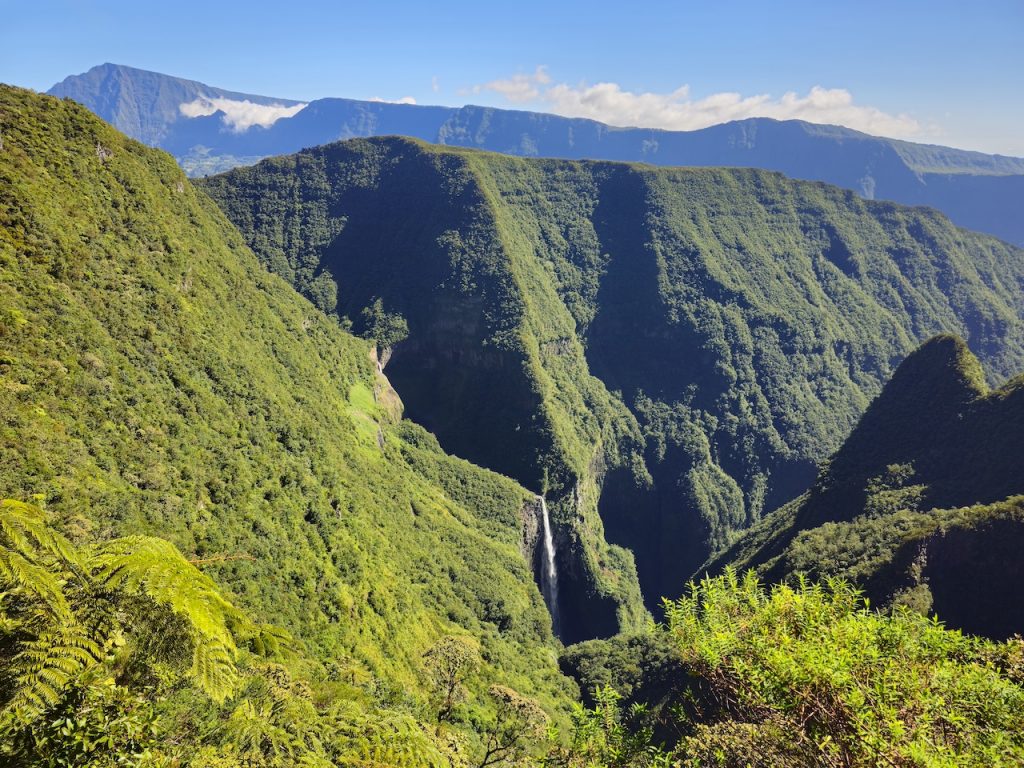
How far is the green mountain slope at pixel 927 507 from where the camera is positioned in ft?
137

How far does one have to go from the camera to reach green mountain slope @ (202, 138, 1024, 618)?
104m

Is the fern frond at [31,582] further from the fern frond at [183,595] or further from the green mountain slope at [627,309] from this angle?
the green mountain slope at [627,309]

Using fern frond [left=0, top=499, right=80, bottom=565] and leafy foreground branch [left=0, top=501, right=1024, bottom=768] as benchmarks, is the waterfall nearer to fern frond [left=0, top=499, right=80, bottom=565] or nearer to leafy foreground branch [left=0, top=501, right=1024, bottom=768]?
leafy foreground branch [left=0, top=501, right=1024, bottom=768]

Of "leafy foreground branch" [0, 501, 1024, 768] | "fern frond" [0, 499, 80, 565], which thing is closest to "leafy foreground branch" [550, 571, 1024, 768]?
"leafy foreground branch" [0, 501, 1024, 768]

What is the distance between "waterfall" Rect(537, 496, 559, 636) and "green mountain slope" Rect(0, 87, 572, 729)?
16138mm

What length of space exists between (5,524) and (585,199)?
155572 mm

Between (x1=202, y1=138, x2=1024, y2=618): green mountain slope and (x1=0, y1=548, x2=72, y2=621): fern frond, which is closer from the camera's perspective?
(x1=0, y1=548, x2=72, y2=621): fern frond

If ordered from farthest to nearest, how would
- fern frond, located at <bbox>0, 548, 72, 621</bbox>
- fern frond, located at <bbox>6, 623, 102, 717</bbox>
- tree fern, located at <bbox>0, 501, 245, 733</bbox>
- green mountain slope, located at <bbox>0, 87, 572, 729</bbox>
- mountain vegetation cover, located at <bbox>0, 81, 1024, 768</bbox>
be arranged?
green mountain slope, located at <bbox>0, 87, 572, 729</bbox> < mountain vegetation cover, located at <bbox>0, 81, 1024, 768</bbox> < fern frond, located at <bbox>0, 548, 72, 621</bbox> < tree fern, located at <bbox>0, 501, 245, 733</bbox> < fern frond, located at <bbox>6, 623, 102, 717</bbox>

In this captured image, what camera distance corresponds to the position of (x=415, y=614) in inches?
1921

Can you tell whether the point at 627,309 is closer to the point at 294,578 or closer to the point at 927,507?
the point at 927,507

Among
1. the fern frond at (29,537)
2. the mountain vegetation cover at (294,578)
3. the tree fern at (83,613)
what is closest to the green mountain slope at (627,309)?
the mountain vegetation cover at (294,578)

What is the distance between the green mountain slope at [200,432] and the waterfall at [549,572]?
1614 centimetres

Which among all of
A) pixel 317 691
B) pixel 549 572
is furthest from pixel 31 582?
pixel 549 572

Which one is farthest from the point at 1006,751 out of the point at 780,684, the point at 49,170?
the point at 49,170
